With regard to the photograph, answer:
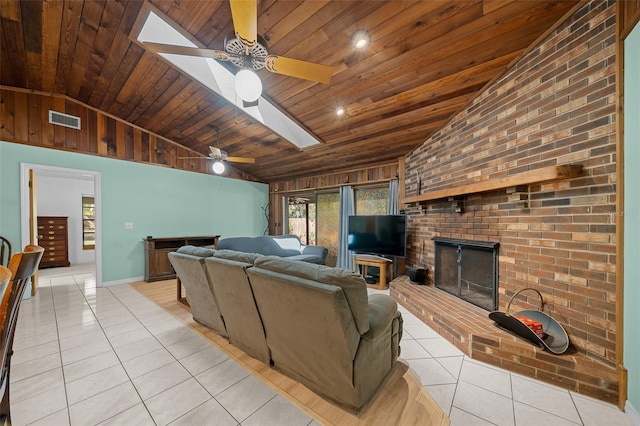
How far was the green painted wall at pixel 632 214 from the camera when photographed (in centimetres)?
142

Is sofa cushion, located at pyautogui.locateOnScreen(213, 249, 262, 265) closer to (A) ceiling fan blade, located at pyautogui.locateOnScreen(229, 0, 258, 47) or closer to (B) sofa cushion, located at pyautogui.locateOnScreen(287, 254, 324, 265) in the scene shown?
(A) ceiling fan blade, located at pyautogui.locateOnScreen(229, 0, 258, 47)

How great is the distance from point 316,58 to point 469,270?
294 cm

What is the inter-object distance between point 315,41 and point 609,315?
3.14m

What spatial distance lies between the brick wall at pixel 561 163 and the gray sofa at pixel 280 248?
9.91 feet

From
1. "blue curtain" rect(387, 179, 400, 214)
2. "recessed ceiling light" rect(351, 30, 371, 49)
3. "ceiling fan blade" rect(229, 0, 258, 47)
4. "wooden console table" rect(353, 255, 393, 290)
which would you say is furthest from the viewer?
"blue curtain" rect(387, 179, 400, 214)

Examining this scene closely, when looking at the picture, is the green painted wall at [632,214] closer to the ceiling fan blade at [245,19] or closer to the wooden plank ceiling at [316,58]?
the wooden plank ceiling at [316,58]

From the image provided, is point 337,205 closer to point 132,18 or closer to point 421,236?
point 421,236

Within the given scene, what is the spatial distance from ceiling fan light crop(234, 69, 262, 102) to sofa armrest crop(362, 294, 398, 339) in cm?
190

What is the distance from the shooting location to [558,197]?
187 centimetres

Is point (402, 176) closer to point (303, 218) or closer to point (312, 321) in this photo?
point (303, 218)

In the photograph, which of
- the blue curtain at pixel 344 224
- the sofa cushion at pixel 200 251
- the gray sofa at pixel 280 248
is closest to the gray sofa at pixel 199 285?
the sofa cushion at pixel 200 251

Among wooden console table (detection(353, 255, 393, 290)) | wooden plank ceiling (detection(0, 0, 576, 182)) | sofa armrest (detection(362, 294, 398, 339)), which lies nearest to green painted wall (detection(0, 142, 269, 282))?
wooden plank ceiling (detection(0, 0, 576, 182))

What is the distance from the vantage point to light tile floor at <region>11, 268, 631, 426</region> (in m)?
1.48

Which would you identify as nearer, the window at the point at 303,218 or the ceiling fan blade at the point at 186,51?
the ceiling fan blade at the point at 186,51
